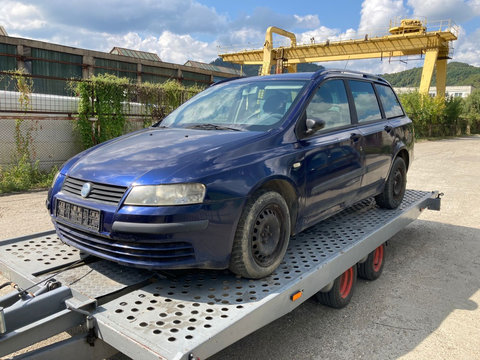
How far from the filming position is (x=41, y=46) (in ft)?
60.8

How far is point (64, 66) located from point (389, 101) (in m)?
15.1

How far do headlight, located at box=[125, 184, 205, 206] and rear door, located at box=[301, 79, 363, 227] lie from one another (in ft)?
3.92

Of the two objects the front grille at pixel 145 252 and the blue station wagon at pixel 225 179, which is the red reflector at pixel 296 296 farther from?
the front grille at pixel 145 252

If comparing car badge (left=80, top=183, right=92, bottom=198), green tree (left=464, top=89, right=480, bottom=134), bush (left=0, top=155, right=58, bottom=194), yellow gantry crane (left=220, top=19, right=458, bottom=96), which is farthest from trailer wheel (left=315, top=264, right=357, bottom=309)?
green tree (left=464, top=89, right=480, bottom=134)

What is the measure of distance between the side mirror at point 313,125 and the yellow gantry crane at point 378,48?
23.2 m

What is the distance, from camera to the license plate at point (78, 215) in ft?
8.75

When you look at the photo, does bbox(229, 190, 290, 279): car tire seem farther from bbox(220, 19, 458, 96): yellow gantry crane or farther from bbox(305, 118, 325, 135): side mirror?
bbox(220, 19, 458, 96): yellow gantry crane

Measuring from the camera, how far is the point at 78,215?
279 cm

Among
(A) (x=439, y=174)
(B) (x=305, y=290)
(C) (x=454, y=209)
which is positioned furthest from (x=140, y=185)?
(A) (x=439, y=174)

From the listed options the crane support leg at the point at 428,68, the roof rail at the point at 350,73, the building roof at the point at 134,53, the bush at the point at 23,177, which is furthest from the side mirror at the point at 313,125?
the building roof at the point at 134,53

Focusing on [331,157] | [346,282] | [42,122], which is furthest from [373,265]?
[42,122]

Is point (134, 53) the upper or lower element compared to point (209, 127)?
upper

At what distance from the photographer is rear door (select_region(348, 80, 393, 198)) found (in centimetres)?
444

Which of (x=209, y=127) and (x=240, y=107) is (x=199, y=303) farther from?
(x=240, y=107)
